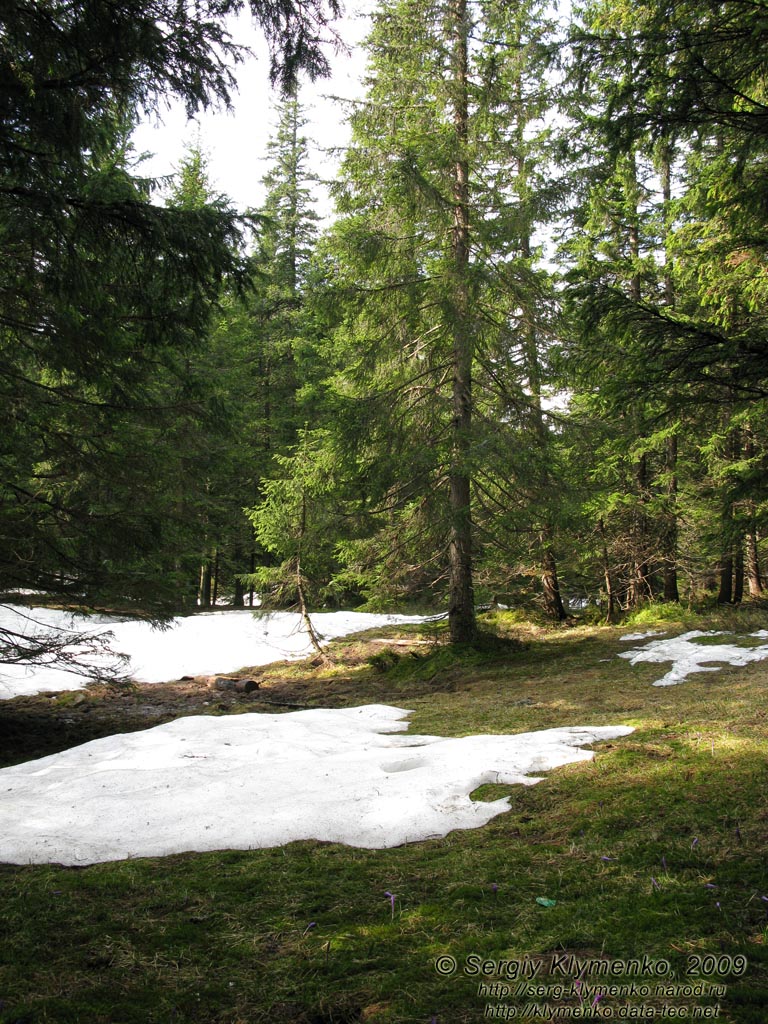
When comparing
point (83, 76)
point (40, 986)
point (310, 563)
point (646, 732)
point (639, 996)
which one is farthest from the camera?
point (310, 563)

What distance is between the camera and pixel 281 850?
3711 millimetres

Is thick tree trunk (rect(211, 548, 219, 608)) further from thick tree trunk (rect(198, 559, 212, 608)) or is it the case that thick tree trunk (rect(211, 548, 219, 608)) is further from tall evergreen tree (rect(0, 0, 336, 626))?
tall evergreen tree (rect(0, 0, 336, 626))

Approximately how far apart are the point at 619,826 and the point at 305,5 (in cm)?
572

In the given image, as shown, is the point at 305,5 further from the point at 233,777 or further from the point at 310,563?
the point at 310,563

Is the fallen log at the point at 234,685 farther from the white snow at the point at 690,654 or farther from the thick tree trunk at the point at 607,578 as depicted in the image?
the thick tree trunk at the point at 607,578

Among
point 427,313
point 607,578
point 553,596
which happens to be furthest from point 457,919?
point 553,596

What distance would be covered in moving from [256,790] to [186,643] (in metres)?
12.1

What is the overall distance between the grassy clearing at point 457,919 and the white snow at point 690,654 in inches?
186

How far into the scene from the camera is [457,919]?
9.08 feet

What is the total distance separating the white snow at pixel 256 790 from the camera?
3871 mm

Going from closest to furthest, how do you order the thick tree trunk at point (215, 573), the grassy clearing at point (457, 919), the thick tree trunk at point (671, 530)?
the grassy clearing at point (457, 919) → the thick tree trunk at point (671, 530) → the thick tree trunk at point (215, 573)

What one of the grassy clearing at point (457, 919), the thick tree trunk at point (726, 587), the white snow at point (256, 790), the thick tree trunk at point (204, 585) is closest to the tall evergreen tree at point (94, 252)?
the white snow at point (256, 790)

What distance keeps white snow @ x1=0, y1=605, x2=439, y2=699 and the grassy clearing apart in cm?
984

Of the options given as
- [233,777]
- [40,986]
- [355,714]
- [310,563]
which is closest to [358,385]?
[310,563]
